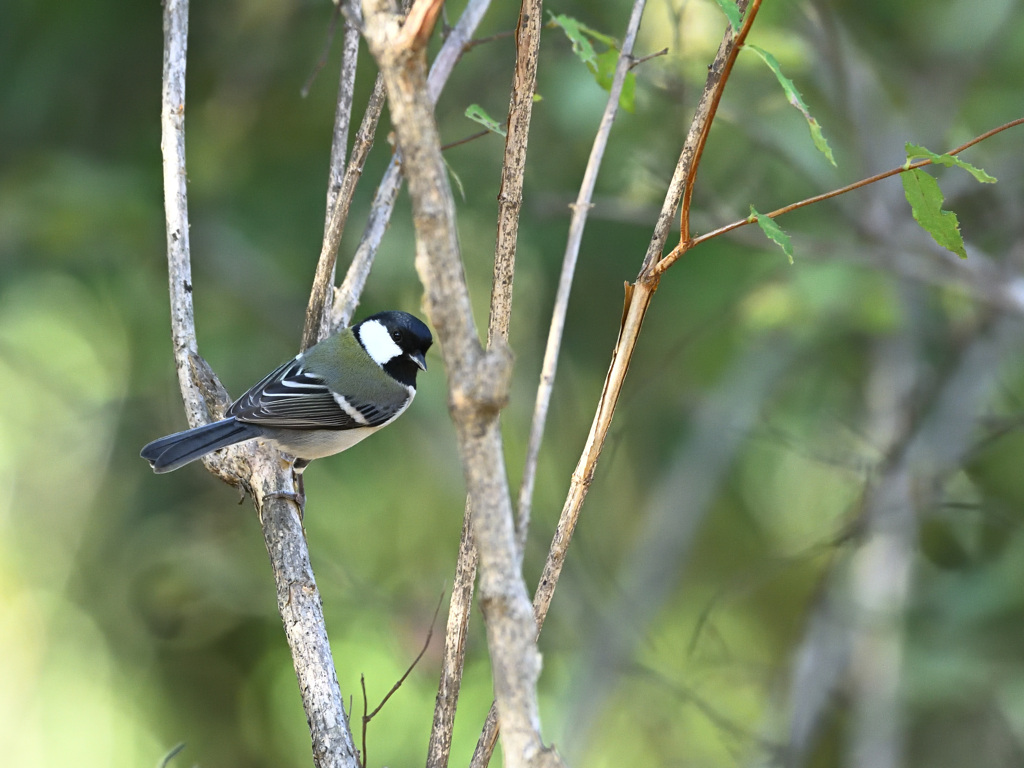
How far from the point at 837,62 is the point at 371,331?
198 centimetres

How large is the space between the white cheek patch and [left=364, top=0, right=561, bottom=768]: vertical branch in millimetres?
2477

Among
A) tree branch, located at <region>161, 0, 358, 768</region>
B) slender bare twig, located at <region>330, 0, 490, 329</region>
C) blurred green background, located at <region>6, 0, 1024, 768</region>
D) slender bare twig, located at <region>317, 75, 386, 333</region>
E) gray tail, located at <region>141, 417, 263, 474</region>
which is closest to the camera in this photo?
tree branch, located at <region>161, 0, 358, 768</region>

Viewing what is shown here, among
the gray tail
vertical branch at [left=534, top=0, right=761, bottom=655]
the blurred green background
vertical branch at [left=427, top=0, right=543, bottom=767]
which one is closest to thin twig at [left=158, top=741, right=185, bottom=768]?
vertical branch at [left=427, top=0, right=543, bottom=767]

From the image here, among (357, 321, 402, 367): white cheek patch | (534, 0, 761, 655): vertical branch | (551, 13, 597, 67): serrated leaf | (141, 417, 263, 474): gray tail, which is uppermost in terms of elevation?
(357, 321, 402, 367): white cheek patch

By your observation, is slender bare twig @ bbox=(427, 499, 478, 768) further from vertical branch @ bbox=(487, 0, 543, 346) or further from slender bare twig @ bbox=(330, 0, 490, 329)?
slender bare twig @ bbox=(330, 0, 490, 329)

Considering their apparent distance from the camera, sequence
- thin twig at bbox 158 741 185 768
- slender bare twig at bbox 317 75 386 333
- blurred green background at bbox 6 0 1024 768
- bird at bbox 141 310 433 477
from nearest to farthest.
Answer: thin twig at bbox 158 741 185 768, slender bare twig at bbox 317 75 386 333, bird at bbox 141 310 433 477, blurred green background at bbox 6 0 1024 768

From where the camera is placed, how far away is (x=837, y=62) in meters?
3.51

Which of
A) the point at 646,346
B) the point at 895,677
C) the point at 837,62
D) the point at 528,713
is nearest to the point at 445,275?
the point at 528,713

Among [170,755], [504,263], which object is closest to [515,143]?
[504,263]

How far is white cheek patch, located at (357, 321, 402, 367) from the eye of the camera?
3.42 meters

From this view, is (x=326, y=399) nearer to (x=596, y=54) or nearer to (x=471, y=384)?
(x=596, y=54)

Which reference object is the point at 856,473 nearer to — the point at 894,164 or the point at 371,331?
the point at 894,164

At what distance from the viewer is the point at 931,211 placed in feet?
4.67

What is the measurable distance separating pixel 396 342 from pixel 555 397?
5.02 feet
